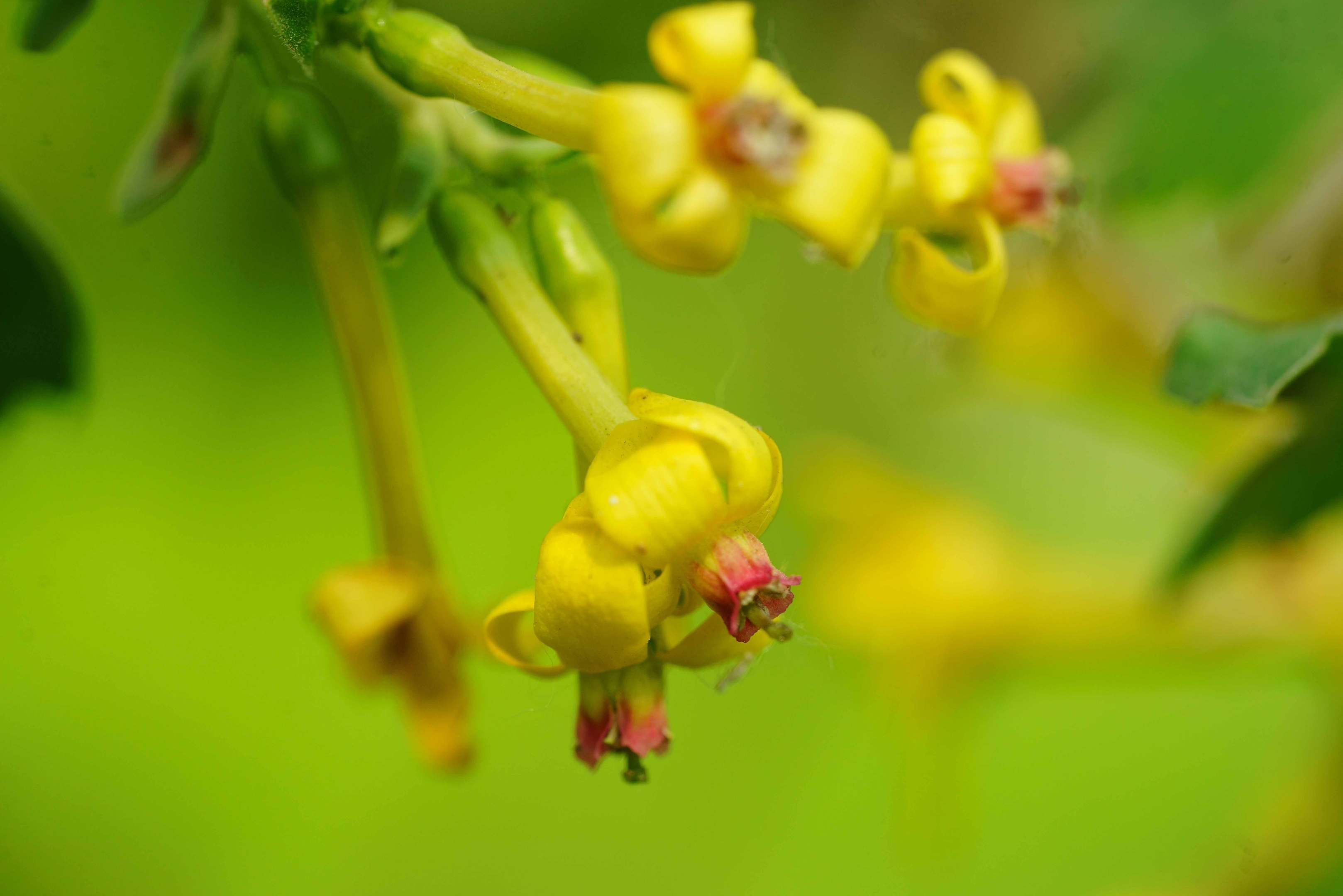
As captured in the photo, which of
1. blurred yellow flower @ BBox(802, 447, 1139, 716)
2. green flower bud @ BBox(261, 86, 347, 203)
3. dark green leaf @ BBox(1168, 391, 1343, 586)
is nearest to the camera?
green flower bud @ BBox(261, 86, 347, 203)

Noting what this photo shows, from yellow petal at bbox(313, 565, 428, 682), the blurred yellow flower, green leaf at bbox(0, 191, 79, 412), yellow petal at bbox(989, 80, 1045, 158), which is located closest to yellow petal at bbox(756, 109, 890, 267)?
yellow petal at bbox(989, 80, 1045, 158)

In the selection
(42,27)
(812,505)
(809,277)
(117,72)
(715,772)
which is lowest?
(715,772)

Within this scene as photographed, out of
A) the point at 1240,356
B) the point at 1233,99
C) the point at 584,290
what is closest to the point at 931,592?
the point at 1233,99

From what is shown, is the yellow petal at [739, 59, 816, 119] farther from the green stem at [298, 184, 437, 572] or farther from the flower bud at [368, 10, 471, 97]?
the green stem at [298, 184, 437, 572]

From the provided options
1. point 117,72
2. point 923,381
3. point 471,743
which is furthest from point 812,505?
point 117,72

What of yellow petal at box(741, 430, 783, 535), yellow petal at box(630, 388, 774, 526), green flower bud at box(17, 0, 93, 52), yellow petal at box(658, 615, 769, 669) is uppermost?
green flower bud at box(17, 0, 93, 52)

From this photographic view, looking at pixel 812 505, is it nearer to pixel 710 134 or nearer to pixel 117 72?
pixel 117 72

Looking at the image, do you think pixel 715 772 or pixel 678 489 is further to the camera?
pixel 715 772

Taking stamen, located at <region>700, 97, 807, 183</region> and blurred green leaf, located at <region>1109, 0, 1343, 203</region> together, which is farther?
blurred green leaf, located at <region>1109, 0, 1343, 203</region>
